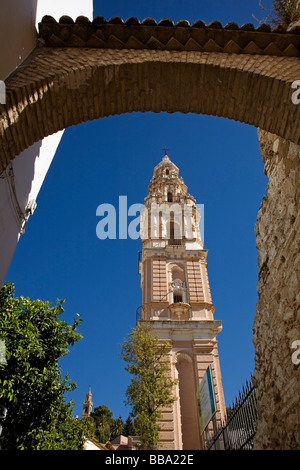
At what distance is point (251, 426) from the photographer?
604 cm

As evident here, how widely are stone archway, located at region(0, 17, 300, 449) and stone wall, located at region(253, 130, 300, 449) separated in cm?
1

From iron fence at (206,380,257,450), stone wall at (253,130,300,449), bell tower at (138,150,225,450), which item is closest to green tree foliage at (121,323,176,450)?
bell tower at (138,150,225,450)

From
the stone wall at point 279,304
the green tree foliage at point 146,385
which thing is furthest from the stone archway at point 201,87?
the green tree foliage at point 146,385

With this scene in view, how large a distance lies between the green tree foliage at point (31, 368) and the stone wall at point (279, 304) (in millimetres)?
5657

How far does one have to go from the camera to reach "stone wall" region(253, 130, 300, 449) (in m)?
4.31

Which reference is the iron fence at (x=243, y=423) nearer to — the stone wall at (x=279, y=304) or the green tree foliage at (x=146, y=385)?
the stone wall at (x=279, y=304)

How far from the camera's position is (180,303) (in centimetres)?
2272

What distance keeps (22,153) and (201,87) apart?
3034 millimetres

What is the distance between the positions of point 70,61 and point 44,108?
77cm

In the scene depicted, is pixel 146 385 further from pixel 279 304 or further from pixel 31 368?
pixel 279 304

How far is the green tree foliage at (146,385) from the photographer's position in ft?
51.2

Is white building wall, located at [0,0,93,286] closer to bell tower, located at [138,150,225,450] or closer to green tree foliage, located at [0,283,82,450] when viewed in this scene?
green tree foliage, located at [0,283,82,450]

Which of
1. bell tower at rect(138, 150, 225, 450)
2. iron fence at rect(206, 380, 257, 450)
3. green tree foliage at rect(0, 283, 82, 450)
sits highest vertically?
bell tower at rect(138, 150, 225, 450)
